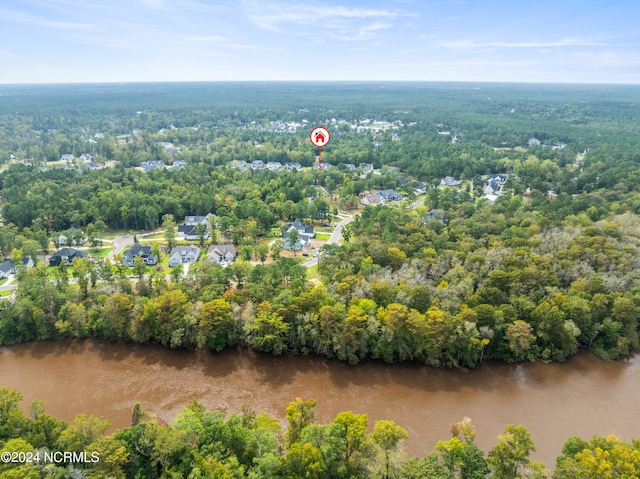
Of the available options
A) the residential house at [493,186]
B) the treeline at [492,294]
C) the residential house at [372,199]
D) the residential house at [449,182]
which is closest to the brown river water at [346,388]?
the treeline at [492,294]

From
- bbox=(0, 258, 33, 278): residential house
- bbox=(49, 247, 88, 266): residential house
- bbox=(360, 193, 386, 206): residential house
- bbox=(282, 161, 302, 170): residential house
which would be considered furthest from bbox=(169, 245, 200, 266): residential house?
bbox=(282, 161, 302, 170): residential house

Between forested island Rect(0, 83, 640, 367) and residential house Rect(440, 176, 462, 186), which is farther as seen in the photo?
residential house Rect(440, 176, 462, 186)

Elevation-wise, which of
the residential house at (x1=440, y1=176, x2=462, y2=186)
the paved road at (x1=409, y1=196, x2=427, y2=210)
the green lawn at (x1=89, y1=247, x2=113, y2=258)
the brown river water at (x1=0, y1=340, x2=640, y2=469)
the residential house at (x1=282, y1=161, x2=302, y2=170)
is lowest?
the brown river water at (x1=0, y1=340, x2=640, y2=469)

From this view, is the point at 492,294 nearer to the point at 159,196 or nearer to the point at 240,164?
the point at 159,196

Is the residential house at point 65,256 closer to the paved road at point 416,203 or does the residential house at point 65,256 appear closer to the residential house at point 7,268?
the residential house at point 7,268

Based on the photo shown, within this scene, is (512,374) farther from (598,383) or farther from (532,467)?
(532,467)

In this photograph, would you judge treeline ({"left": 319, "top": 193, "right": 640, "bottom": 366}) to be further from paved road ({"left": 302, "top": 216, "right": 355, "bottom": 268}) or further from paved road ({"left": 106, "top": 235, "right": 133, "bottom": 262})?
paved road ({"left": 106, "top": 235, "right": 133, "bottom": 262})

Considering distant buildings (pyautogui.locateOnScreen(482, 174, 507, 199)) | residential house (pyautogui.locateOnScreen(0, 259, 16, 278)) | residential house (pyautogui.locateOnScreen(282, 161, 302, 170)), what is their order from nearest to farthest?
residential house (pyautogui.locateOnScreen(0, 259, 16, 278)) → distant buildings (pyautogui.locateOnScreen(482, 174, 507, 199)) → residential house (pyautogui.locateOnScreen(282, 161, 302, 170))
